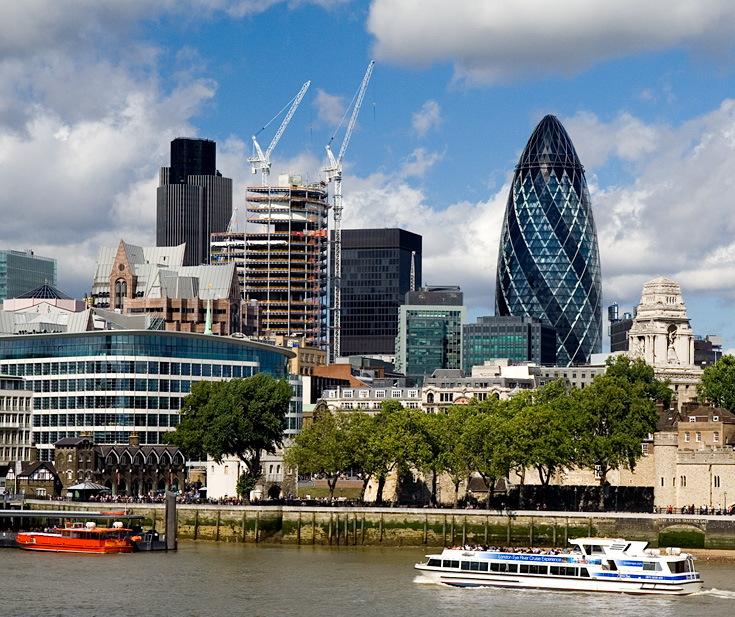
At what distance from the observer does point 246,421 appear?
157 meters

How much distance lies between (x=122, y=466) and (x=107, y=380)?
20.5m

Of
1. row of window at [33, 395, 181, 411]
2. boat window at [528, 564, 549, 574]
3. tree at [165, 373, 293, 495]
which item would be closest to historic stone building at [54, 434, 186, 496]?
tree at [165, 373, 293, 495]

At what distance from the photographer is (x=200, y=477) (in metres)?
186

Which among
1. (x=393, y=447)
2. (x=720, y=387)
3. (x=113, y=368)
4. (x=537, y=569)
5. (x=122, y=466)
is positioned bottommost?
(x=537, y=569)

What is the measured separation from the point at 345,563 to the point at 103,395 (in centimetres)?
7623

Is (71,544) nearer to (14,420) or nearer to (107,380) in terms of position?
(107,380)

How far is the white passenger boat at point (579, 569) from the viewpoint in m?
108

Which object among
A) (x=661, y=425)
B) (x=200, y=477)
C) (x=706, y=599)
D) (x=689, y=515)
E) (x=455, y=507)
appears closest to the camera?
(x=706, y=599)

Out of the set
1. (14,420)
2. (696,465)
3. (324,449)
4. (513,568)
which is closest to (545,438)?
(696,465)

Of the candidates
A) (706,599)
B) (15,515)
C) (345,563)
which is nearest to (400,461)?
(345,563)

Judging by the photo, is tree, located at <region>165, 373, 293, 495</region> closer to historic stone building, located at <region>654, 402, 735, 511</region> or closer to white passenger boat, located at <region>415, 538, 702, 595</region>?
historic stone building, located at <region>654, 402, 735, 511</region>

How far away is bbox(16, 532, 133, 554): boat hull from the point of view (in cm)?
13038

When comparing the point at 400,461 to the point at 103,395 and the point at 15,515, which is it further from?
the point at 103,395

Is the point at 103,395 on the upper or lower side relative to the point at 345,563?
upper
